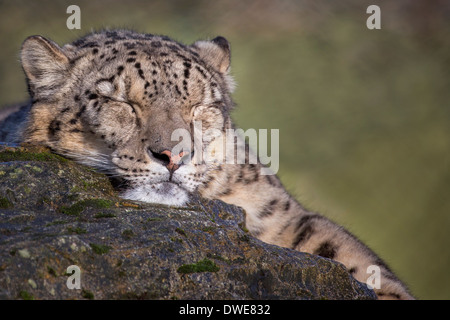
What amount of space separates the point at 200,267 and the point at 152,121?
80.9 inches

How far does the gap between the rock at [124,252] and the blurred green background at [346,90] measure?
→ 10909 mm

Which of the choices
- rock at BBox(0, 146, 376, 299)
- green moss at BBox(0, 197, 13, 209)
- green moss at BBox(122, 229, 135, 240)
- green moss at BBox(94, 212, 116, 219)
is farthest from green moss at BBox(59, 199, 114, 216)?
green moss at BBox(122, 229, 135, 240)

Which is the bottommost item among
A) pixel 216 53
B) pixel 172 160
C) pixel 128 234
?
pixel 128 234

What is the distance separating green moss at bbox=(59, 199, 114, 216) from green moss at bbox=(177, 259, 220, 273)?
931mm

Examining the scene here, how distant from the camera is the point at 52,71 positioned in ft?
22.2

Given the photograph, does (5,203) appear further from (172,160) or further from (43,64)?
(43,64)

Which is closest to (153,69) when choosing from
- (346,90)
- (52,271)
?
(52,271)

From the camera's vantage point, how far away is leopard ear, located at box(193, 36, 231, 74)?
25.1ft

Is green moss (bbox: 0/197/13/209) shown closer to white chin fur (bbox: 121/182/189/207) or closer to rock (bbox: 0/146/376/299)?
rock (bbox: 0/146/376/299)

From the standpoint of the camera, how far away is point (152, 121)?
6.10 metres
